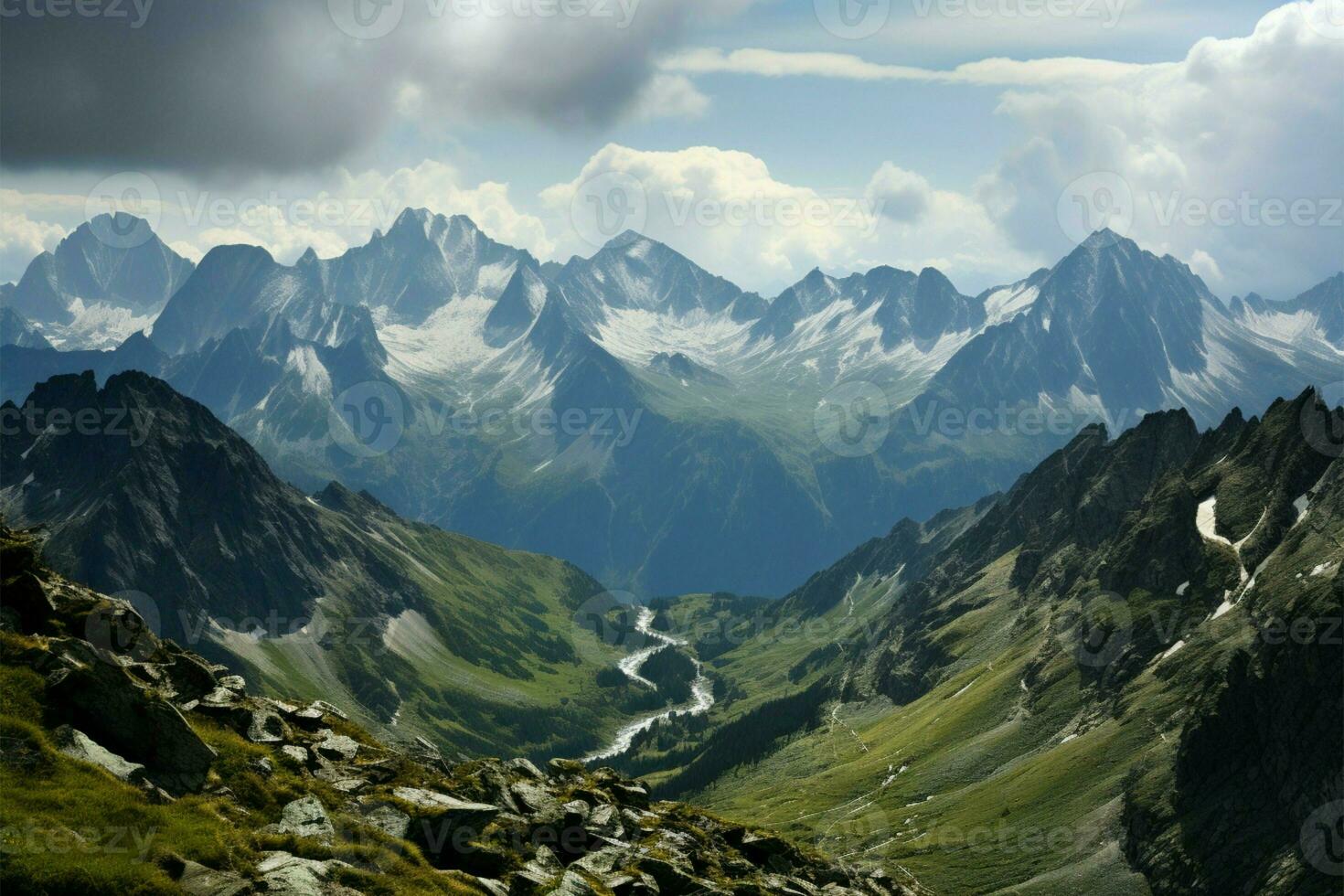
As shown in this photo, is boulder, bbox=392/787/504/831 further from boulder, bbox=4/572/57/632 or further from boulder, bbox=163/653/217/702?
boulder, bbox=4/572/57/632

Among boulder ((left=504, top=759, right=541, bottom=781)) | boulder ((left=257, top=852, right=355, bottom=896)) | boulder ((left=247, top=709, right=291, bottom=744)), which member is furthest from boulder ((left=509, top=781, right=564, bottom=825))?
boulder ((left=257, top=852, right=355, bottom=896))

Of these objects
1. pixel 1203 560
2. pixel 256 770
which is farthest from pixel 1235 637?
pixel 256 770

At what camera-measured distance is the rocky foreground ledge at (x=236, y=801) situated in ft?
109

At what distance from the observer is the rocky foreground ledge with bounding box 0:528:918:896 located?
3309cm

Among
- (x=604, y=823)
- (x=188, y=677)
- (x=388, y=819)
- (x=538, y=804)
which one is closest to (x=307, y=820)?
(x=388, y=819)

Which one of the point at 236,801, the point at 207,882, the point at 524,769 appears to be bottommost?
the point at 524,769

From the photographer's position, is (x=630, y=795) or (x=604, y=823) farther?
(x=630, y=795)

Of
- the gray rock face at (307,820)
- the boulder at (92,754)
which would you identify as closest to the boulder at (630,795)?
the gray rock face at (307,820)

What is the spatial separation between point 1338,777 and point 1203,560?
255 feet

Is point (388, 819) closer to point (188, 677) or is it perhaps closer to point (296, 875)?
point (296, 875)

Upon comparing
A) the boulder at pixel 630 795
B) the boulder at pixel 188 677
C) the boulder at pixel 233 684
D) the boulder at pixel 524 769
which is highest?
the boulder at pixel 188 677

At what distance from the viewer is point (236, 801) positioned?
40562 mm

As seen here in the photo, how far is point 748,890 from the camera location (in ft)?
173

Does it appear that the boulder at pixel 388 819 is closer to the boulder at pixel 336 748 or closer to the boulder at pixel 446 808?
the boulder at pixel 446 808
